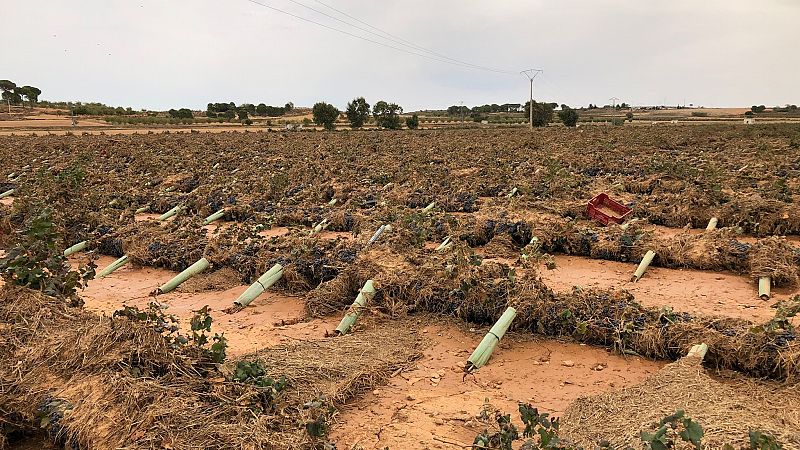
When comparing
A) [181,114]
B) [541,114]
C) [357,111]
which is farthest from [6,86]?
[541,114]

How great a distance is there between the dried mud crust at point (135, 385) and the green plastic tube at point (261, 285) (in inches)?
69.7

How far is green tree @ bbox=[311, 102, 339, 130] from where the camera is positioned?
183ft

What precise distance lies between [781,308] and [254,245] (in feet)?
20.5

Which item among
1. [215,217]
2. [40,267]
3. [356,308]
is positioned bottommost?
[356,308]

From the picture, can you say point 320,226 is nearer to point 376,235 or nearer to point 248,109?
point 376,235

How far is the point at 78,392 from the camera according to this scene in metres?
3.47

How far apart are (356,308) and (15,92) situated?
9799 centimetres

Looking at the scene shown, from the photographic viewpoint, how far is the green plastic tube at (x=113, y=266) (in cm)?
775

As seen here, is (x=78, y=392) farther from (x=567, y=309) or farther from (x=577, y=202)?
(x=577, y=202)

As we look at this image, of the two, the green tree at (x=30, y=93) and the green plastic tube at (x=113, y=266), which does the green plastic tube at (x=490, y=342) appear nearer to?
the green plastic tube at (x=113, y=266)

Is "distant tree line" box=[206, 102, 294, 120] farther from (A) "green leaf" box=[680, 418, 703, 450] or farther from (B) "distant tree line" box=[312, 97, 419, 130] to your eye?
(A) "green leaf" box=[680, 418, 703, 450]

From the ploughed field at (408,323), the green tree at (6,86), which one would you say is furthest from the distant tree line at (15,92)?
the ploughed field at (408,323)

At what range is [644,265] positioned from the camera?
22.5 ft

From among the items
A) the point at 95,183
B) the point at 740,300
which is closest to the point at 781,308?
the point at 740,300
